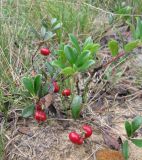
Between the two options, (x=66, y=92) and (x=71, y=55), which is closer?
(x=71, y=55)

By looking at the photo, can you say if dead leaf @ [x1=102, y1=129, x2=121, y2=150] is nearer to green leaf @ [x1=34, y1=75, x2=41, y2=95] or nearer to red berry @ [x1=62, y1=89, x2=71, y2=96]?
red berry @ [x1=62, y1=89, x2=71, y2=96]

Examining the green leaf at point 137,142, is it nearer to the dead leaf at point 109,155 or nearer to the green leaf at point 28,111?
the dead leaf at point 109,155

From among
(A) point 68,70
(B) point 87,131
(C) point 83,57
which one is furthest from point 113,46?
(B) point 87,131

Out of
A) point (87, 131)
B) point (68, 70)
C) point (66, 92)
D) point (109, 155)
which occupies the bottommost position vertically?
point (109, 155)

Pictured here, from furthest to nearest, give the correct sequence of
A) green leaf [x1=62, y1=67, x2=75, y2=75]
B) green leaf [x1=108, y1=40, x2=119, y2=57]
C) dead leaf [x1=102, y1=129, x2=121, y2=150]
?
green leaf [x1=108, y1=40, x2=119, y2=57], dead leaf [x1=102, y1=129, x2=121, y2=150], green leaf [x1=62, y1=67, x2=75, y2=75]

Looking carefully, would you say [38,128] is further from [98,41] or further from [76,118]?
[98,41]

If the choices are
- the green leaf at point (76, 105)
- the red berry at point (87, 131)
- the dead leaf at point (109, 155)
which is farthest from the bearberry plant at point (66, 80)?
the dead leaf at point (109, 155)

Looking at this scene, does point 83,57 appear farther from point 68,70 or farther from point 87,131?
point 87,131

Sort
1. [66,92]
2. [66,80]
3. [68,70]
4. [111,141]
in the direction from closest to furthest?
[68,70]
[111,141]
[66,92]
[66,80]

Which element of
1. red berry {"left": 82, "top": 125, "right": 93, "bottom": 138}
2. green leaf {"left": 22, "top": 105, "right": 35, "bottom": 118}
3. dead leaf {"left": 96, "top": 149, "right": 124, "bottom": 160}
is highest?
green leaf {"left": 22, "top": 105, "right": 35, "bottom": 118}

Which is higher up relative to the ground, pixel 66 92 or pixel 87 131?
pixel 66 92

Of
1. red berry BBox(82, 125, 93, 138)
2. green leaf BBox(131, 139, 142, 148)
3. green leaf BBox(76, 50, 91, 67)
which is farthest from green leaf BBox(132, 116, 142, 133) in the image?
green leaf BBox(76, 50, 91, 67)

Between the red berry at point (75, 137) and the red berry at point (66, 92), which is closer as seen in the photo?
the red berry at point (75, 137)
